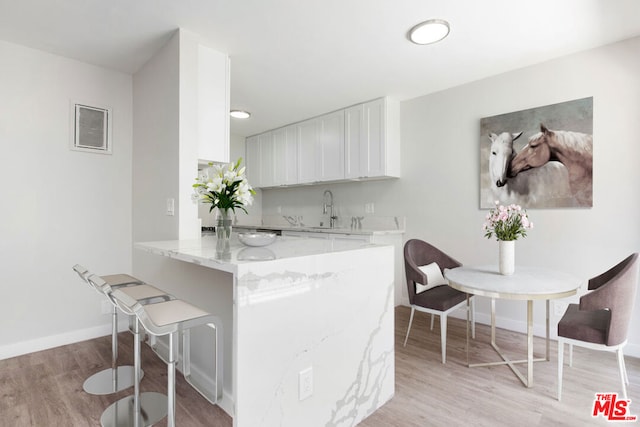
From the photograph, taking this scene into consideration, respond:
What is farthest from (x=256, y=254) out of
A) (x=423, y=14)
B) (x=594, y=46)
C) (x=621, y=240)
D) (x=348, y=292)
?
(x=594, y=46)

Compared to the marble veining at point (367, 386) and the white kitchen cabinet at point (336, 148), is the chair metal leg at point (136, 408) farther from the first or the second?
the white kitchen cabinet at point (336, 148)

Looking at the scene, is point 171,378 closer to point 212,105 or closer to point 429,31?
point 212,105

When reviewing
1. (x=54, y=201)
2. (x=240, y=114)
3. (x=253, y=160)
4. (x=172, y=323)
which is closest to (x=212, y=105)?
(x=54, y=201)

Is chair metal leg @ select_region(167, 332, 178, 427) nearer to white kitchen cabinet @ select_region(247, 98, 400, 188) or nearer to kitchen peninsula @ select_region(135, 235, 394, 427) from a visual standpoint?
kitchen peninsula @ select_region(135, 235, 394, 427)

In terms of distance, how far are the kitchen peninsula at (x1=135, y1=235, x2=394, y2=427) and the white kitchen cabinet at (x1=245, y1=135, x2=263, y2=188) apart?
11.1 ft

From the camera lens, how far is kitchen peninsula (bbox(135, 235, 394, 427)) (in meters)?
1.30

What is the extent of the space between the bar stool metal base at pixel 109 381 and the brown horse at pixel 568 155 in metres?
3.42

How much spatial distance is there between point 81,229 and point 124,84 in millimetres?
1362

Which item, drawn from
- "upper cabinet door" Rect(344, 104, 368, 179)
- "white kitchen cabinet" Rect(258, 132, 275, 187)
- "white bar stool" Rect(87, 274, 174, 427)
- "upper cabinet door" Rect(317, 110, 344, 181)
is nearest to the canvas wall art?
"upper cabinet door" Rect(344, 104, 368, 179)

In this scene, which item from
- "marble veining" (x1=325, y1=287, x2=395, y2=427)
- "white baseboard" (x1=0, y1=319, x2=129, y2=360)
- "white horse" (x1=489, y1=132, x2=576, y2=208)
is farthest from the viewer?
"white horse" (x1=489, y1=132, x2=576, y2=208)

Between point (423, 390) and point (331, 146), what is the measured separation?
2951mm

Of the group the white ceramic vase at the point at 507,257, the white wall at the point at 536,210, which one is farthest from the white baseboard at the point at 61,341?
the white wall at the point at 536,210

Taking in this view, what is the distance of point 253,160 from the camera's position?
17.8 ft

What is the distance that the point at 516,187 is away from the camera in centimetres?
296
